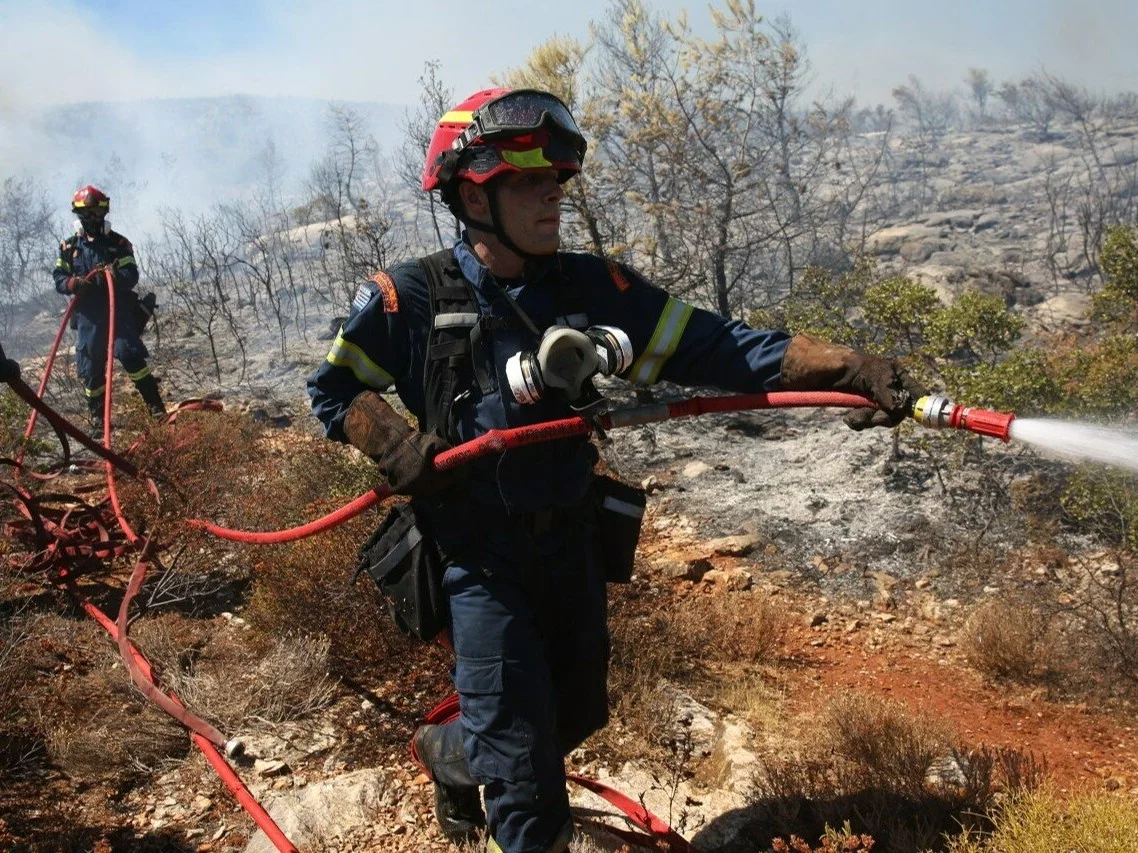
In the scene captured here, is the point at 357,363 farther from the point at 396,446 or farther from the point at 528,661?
the point at 528,661

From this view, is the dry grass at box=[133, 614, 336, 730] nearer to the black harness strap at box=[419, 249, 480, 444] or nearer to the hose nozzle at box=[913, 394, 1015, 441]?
the black harness strap at box=[419, 249, 480, 444]

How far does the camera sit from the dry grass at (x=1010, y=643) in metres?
4.21

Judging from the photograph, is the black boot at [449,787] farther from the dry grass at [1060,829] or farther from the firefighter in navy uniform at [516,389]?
the dry grass at [1060,829]

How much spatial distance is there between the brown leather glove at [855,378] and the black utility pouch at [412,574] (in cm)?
115

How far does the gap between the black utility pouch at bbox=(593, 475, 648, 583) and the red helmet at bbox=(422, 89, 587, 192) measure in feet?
3.18

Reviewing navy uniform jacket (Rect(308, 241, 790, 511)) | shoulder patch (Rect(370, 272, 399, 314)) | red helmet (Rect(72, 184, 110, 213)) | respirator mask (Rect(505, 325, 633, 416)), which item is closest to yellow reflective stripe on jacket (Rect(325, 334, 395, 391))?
navy uniform jacket (Rect(308, 241, 790, 511))

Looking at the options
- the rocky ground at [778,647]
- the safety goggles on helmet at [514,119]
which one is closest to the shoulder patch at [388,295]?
the safety goggles on helmet at [514,119]

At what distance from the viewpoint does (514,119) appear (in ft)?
8.12

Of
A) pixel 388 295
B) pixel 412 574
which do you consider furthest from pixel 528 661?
pixel 388 295

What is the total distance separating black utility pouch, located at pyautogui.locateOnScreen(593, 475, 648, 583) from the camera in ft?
8.88

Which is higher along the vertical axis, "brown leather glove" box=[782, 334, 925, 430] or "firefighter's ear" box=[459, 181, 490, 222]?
"firefighter's ear" box=[459, 181, 490, 222]

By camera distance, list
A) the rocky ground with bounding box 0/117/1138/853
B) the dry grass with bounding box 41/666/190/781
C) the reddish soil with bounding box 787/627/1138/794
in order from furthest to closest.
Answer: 1. the reddish soil with bounding box 787/627/1138/794
2. the dry grass with bounding box 41/666/190/781
3. the rocky ground with bounding box 0/117/1138/853

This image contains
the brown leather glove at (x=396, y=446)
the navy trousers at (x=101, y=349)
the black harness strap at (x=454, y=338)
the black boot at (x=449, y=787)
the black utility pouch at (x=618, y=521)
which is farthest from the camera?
the navy trousers at (x=101, y=349)

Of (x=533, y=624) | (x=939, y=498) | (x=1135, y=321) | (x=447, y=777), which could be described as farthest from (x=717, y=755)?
(x=1135, y=321)
